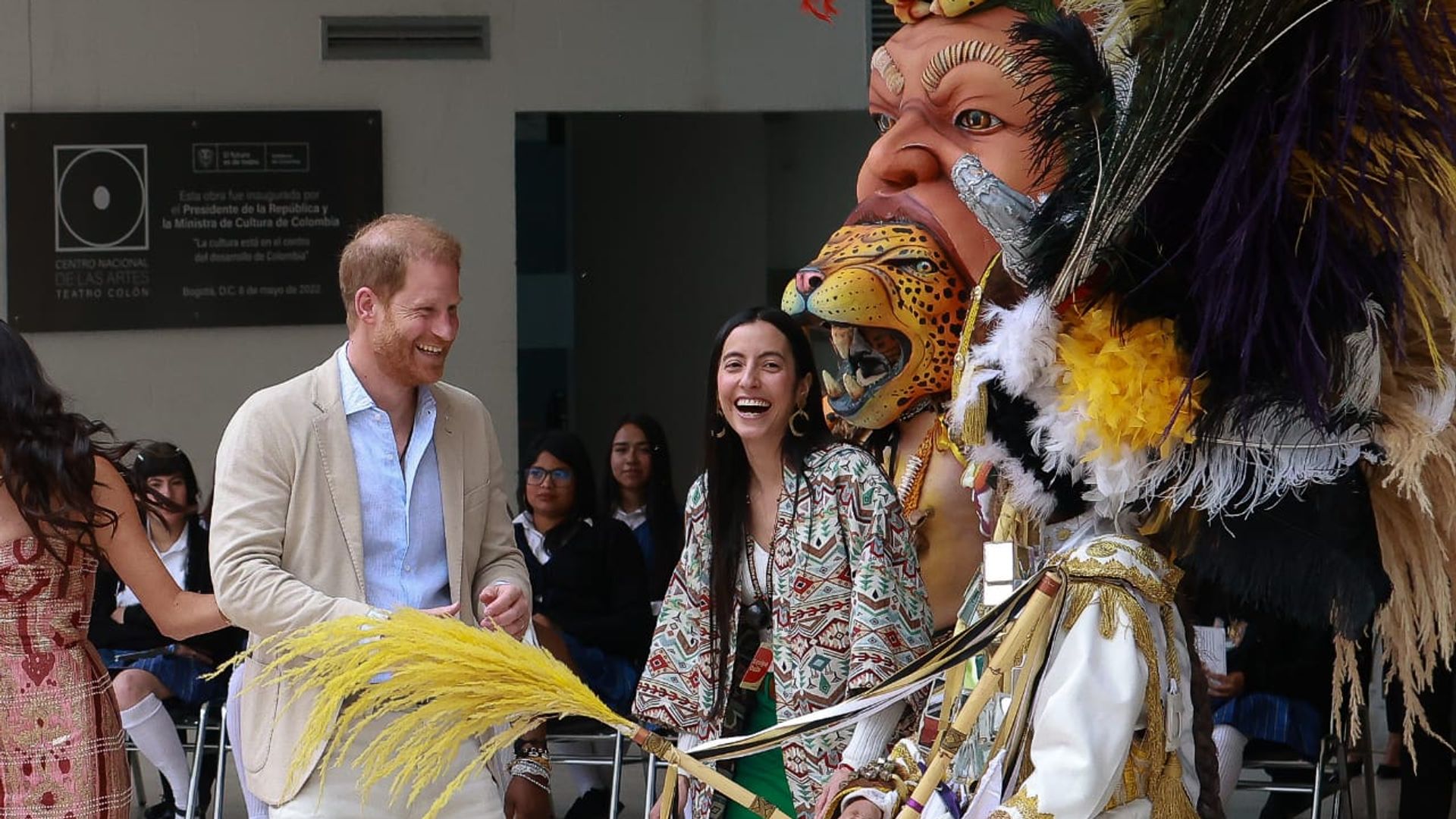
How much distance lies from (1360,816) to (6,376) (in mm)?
4771

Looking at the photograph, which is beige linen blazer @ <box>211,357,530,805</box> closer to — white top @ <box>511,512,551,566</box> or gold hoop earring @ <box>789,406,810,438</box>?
gold hoop earring @ <box>789,406,810,438</box>

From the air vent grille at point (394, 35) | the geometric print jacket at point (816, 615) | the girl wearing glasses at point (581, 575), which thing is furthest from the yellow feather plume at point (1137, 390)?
the air vent grille at point (394, 35)

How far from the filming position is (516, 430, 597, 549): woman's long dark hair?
6.46 m

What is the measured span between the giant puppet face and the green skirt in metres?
0.98

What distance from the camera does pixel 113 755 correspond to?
348cm

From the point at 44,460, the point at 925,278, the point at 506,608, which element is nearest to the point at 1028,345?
the point at 506,608

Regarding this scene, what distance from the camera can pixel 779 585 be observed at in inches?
141

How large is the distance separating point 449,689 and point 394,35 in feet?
19.0

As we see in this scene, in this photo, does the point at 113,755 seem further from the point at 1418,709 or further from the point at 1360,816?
the point at 1360,816

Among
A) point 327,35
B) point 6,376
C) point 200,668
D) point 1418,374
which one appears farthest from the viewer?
point 327,35

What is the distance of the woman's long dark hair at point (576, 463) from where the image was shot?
6.46 metres

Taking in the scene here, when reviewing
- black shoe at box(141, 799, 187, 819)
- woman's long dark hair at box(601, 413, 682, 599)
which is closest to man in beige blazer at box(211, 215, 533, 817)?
woman's long dark hair at box(601, 413, 682, 599)

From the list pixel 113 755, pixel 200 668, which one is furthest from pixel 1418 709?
pixel 200 668

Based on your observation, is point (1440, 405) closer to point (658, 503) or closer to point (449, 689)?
point (449, 689)
